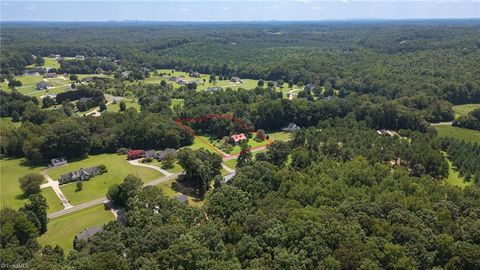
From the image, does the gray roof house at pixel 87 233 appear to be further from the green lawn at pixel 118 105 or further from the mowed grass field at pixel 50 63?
the mowed grass field at pixel 50 63

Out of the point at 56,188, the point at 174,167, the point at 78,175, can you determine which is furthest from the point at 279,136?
the point at 56,188

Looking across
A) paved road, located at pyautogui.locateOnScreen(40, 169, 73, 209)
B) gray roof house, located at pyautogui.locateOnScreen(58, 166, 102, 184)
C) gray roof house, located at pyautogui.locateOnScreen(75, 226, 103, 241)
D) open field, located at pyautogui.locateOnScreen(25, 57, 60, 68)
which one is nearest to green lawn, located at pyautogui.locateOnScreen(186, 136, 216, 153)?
gray roof house, located at pyautogui.locateOnScreen(58, 166, 102, 184)

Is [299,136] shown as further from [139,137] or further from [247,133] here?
[139,137]

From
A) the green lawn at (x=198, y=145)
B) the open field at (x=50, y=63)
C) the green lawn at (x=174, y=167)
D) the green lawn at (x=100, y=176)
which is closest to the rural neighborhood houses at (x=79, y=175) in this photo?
the green lawn at (x=100, y=176)

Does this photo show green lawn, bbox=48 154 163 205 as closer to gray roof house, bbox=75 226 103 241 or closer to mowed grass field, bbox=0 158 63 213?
mowed grass field, bbox=0 158 63 213

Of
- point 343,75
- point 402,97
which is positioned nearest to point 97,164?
point 402,97
